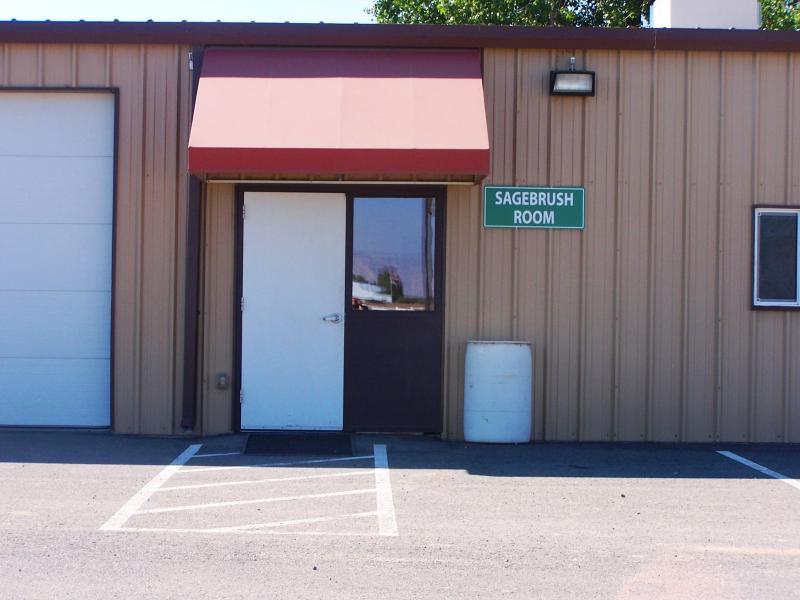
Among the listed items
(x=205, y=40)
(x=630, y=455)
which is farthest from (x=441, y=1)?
(x=630, y=455)

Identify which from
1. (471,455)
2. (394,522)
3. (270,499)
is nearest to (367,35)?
(471,455)

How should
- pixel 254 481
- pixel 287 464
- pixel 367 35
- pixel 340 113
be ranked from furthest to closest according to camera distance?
pixel 367 35 < pixel 340 113 < pixel 287 464 < pixel 254 481

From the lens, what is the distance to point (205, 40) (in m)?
10.4

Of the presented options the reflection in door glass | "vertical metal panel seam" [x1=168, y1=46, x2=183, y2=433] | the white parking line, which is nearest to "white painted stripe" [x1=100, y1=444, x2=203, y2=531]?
the white parking line

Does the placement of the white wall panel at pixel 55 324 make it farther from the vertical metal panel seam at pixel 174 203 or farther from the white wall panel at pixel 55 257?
the vertical metal panel seam at pixel 174 203

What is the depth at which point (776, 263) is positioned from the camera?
34.7 ft

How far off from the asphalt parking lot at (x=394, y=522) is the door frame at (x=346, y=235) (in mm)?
798

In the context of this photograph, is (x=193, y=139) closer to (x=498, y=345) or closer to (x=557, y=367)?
(x=498, y=345)

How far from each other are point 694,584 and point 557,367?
493cm

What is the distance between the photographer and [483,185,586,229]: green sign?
10461 mm

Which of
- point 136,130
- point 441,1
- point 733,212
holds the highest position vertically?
point 441,1

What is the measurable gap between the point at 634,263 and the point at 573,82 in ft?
6.43

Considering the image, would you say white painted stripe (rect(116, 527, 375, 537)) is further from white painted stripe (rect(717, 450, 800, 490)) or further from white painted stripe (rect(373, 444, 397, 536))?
white painted stripe (rect(717, 450, 800, 490))

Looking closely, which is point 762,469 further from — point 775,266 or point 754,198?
point 754,198
